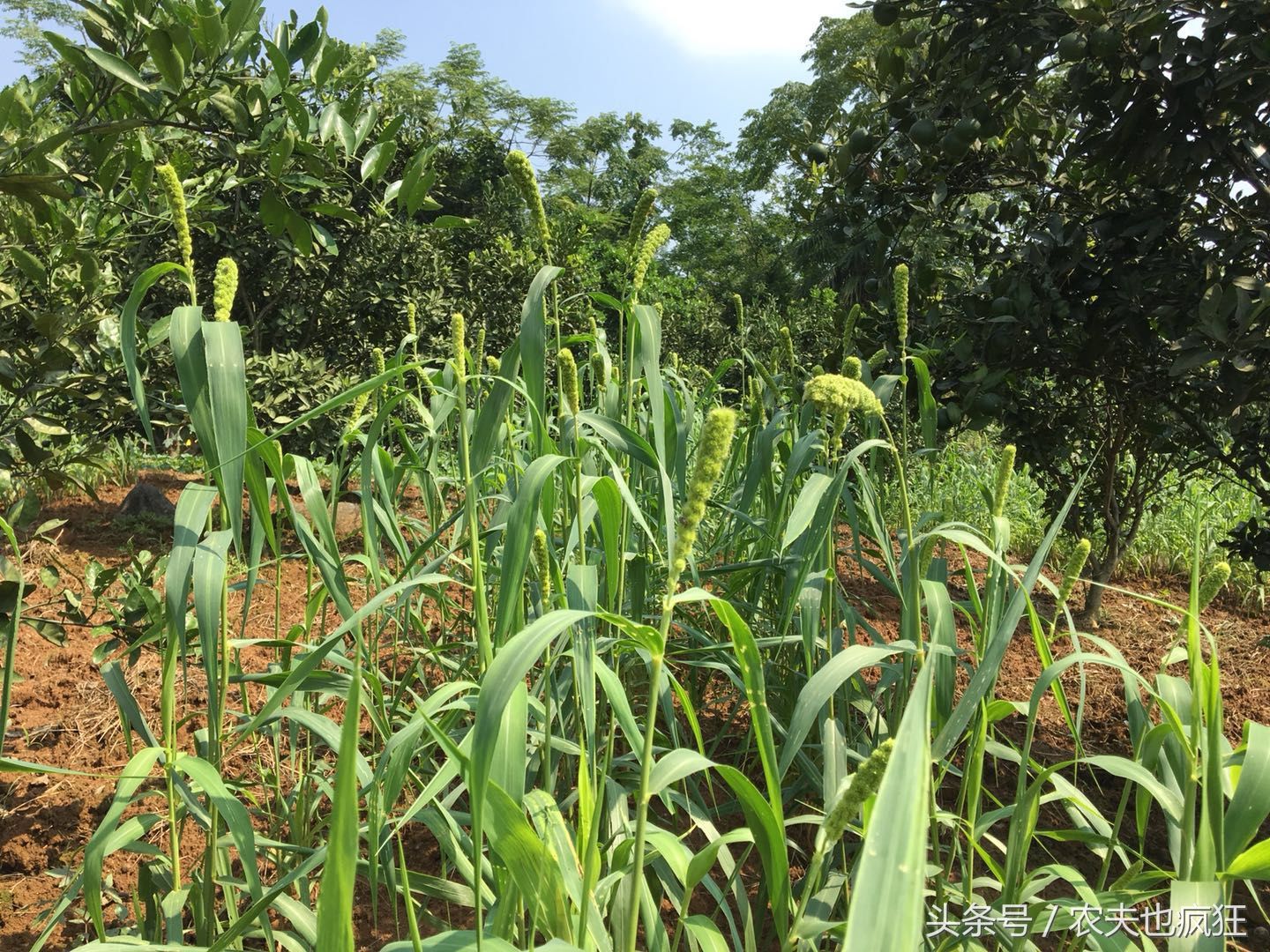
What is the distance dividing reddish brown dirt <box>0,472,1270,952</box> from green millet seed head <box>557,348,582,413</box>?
656mm

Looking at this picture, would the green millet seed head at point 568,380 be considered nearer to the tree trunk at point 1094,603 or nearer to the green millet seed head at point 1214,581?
the green millet seed head at point 1214,581

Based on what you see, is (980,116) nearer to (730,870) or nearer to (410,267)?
(730,870)

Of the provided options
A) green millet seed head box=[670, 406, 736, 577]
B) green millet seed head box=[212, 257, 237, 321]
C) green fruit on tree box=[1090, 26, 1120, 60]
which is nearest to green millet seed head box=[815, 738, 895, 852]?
green millet seed head box=[670, 406, 736, 577]

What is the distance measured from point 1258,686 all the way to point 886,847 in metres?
2.87

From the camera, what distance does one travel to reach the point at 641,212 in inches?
50.7

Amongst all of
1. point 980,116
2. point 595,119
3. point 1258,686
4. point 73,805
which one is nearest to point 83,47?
point 73,805

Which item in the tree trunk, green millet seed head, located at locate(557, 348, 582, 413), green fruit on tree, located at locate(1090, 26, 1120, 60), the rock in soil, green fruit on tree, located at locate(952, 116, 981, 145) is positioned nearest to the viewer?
green millet seed head, located at locate(557, 348, 582, 413)

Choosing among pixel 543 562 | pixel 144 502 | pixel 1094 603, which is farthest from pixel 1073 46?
pixel 144 502

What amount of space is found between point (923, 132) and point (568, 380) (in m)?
1.18

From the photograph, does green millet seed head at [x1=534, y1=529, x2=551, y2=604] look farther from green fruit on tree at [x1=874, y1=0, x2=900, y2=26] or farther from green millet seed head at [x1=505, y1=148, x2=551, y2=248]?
green fruit on tree at [x1=874, y1=0, x2=900, y2=26]

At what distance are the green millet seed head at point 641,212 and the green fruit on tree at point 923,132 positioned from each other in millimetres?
938

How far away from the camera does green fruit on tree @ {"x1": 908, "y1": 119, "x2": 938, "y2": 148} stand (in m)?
1.93

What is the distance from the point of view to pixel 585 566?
108 cm

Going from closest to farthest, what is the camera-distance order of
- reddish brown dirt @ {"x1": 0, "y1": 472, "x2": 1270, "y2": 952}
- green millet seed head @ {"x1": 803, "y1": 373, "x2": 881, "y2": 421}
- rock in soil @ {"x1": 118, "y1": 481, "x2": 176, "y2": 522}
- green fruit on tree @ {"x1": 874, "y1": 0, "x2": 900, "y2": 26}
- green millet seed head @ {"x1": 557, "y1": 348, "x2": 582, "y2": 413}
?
1. green millet seed head @ {"x1": 803, "y1": 373, "x2": 881, "y2": 421}
2. green millet seed head @ {"x1": 557, "y1": 348, "x2": 582, "y2": 413}
3. reddish brown dirt @ {"x1": 0, "y1": 472, "x2": 1270, "y2": 952}
4. green fruit on tree @ {"x1": 874, "y1": 0, "x2": 900, "y2": 26}
5. rock in soil @ {"x1": 118, "y1": 481, "x2": 176, "y2": 522}
